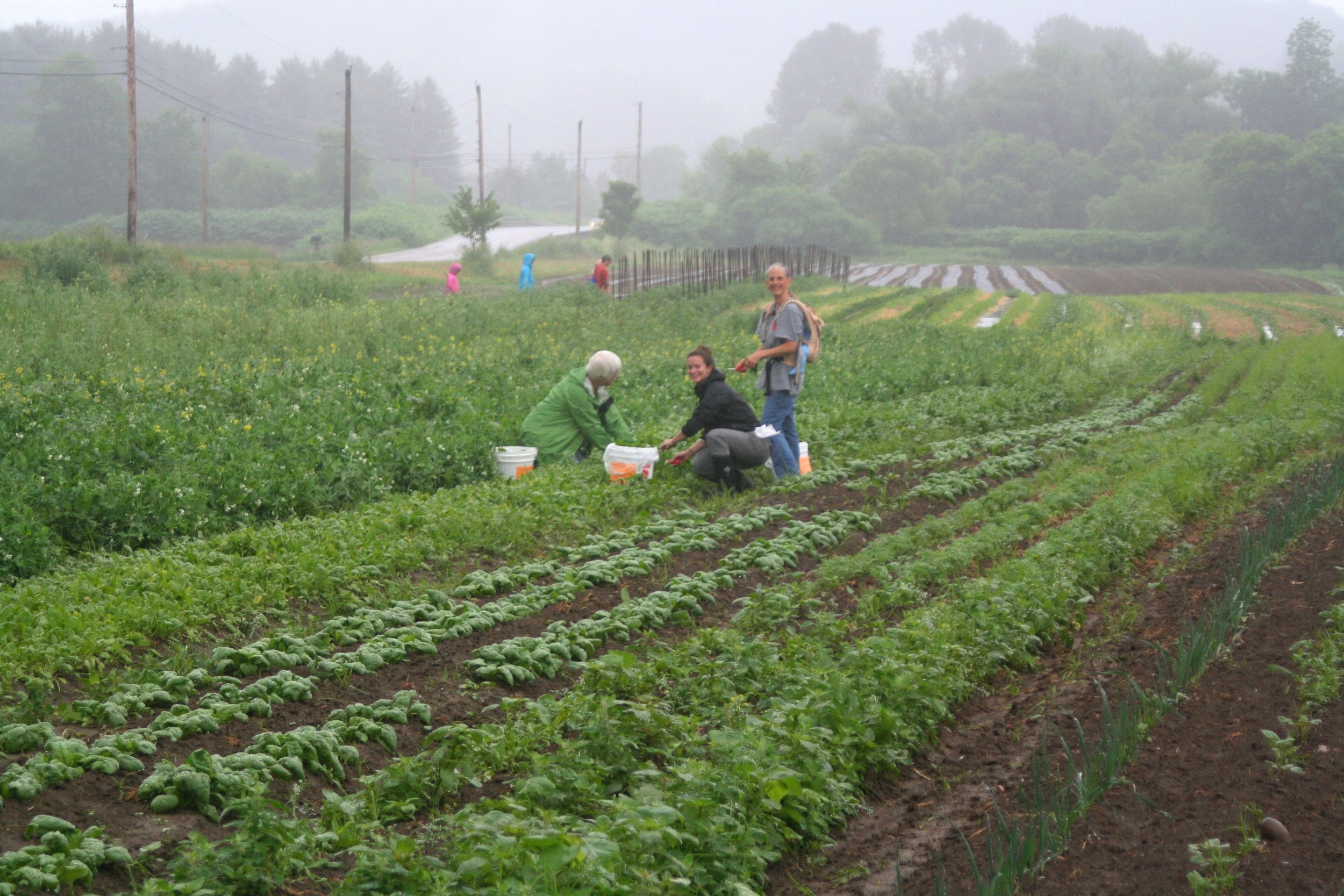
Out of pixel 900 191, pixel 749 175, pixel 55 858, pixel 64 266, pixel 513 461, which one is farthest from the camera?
pixel 749 175

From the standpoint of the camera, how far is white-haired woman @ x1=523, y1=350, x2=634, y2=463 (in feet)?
33.0

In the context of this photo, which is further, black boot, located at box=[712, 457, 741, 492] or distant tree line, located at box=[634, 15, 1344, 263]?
distant tree line, located at box=[634, 15, 1344, 263]

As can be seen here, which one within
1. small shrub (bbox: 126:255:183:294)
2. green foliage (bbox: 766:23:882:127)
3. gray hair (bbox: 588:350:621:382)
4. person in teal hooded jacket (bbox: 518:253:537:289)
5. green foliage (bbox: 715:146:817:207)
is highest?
green foliage (bbox: 766:23:882:127)

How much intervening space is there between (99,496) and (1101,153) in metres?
94.8

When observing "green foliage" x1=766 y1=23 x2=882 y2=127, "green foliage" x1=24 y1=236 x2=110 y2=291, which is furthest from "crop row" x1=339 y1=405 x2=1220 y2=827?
"green foliage" x1=766 y1=23 x2=882 y2=127

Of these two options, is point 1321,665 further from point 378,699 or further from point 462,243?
point 462,243

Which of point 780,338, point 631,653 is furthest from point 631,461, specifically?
point 631,653

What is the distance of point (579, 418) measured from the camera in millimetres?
10398

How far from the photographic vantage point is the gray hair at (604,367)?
985 centimetres

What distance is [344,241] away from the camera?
1554 inches

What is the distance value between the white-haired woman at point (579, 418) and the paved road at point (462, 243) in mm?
38802

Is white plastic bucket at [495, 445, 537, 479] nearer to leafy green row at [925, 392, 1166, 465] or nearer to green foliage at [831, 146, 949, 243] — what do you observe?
leafy green row at [925, 392, 1166, 465]

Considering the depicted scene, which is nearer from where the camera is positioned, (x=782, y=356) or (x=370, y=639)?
(x=370, y=639)

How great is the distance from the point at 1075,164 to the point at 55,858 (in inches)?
3654
